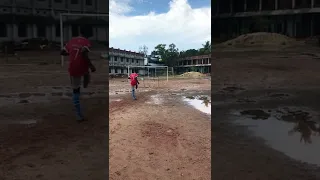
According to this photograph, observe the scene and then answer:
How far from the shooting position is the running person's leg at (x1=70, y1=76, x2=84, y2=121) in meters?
2.10

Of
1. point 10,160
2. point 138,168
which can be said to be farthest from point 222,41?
point 10,160

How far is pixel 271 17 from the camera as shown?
3100 mm

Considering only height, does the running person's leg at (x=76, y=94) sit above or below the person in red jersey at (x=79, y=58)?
below

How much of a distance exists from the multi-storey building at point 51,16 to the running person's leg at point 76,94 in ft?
0.98

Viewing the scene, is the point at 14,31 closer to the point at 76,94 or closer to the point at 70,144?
the point at 76,94

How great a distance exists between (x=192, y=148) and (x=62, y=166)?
1795 millimetres

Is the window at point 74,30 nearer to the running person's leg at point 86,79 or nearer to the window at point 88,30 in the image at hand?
the window at point 88,30

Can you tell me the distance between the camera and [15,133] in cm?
338

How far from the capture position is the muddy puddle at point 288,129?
13.0 feet

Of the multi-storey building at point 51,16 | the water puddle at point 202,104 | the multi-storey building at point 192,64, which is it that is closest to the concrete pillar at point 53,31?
the multi-storey building at point 51,16

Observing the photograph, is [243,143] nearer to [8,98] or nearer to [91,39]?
[91,39]

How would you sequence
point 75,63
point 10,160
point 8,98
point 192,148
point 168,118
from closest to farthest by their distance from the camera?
point 75,63 → point 10,160 → point 192,148 → point 8,98 → point 168,118

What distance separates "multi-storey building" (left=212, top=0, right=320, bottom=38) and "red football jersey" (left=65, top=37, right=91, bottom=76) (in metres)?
1.25

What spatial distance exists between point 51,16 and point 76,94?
575 millimetres
